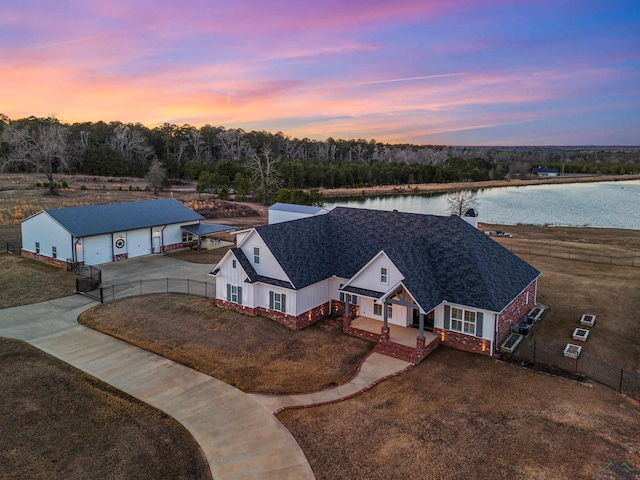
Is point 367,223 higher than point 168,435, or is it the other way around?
point 367,223

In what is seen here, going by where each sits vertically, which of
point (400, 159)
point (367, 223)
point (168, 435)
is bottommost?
point (168, 435)

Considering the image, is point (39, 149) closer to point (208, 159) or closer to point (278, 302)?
point (208, 159)

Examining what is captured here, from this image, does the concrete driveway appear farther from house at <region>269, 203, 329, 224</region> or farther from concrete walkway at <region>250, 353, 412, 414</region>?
concrete walkway at <region>250, 353, 412, 414</region>

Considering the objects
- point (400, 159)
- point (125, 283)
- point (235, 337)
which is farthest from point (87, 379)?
point (400, 159)

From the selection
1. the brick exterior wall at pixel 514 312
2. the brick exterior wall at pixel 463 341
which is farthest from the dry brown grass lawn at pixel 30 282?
the brick exterior wall at pixel 514 312

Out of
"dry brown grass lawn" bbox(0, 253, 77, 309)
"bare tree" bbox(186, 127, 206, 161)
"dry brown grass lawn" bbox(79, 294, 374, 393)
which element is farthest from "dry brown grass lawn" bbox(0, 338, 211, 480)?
"bare tree" bbox(186, 127, 206, 161)

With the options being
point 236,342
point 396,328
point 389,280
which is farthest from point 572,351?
point 236,342

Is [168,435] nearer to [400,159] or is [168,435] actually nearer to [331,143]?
[331,143]

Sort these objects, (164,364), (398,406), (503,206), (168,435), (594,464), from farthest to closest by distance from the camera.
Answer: (503,206)
(164,364)
(398,406)
(168,435)
(594,464)
